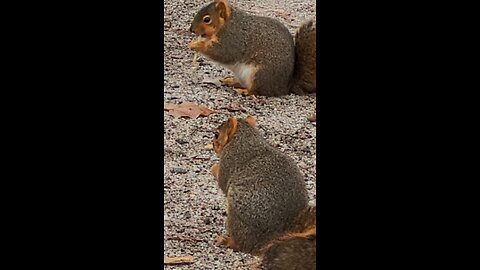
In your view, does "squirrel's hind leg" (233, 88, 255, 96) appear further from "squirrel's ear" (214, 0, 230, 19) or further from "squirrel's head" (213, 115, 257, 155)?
"squirrel's head" (213, 115, 257, 155)

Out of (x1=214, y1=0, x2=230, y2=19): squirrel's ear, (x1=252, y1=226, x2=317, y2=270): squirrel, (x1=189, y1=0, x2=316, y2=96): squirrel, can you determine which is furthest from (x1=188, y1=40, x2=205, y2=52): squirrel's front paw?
(x1=252, y1=226, x2=317, y2=270): squirrel

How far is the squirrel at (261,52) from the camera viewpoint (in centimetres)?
521

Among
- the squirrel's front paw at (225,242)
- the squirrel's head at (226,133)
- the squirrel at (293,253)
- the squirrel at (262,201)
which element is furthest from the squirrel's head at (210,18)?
the squirrel at (293,253)

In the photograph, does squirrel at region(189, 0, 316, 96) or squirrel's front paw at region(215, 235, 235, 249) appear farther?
squirrel at region(189, 0, 316, 96)

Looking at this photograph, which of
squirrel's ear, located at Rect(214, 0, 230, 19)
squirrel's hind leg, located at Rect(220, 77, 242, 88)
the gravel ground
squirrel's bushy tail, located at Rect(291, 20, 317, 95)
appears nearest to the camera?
the gravel ground

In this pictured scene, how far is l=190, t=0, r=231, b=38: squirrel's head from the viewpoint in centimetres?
501

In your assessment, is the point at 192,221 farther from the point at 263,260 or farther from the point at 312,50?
Answer: the point at 312,50

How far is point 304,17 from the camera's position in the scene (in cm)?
668

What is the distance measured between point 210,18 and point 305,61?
624 millimetres

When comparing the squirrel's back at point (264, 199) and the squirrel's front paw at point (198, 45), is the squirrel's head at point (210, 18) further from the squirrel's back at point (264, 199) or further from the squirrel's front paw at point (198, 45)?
the squirrel's back at point (264, 199)

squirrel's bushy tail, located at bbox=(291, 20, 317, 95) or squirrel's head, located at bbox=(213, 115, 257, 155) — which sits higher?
squirrel's bushy tail, located at bbox=(291, 20, 317, 95)

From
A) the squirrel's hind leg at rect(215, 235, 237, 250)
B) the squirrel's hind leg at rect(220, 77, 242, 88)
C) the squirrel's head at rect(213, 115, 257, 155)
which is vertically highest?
the squirrel's hind leg at rect(220, 77, 242, 88)

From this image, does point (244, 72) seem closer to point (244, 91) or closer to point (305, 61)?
point (244, 91)

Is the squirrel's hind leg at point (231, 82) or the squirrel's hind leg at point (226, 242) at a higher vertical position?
the squirrel's hind leg at point (231, 82)
